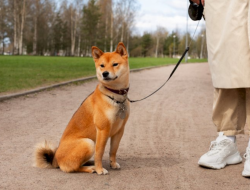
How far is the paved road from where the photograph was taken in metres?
3.54

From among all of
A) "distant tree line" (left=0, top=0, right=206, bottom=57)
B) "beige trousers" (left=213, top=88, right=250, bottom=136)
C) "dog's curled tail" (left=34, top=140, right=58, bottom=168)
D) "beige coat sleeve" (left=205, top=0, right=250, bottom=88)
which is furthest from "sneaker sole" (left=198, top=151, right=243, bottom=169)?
"distant tree line" (left=0, top=0, right=206, bottom=57)

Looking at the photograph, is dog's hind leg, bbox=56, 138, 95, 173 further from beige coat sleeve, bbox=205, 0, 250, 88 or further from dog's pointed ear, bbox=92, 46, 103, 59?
beige coat sleeve, bbox=205, 0, 250, 88

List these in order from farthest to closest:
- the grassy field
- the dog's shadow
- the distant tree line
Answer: the distant tree line
the grassy field
the dog's shadow

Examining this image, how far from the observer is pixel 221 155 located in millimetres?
4078

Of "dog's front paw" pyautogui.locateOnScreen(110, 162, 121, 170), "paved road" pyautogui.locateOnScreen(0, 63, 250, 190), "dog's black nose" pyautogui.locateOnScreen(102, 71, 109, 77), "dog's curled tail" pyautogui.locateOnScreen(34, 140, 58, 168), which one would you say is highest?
"dog's black nose" pyautogui.locateOnScreen(102, 71, 109, 77)

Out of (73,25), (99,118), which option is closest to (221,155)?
(99,118)

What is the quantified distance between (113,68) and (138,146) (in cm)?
172

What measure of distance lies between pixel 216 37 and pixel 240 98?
0.68 meters

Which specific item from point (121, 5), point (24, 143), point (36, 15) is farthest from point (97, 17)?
point (24, 143)

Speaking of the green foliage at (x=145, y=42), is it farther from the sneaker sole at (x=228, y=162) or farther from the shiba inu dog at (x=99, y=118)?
the shiba inu dog at (x=99, y=118)

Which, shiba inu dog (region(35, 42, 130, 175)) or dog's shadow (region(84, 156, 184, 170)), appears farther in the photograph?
dog's shadow (region(84, 156, 184, 170))

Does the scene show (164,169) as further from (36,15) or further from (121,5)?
(121,5)

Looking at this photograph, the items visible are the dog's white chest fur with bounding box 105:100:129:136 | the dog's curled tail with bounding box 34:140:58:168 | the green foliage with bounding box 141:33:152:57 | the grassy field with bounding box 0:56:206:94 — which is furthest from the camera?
the green foliage with bounding box 141:33:152:57

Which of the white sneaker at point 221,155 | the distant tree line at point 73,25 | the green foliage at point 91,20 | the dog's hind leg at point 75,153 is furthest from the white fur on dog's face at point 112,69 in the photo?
the green foliage at point 91,20
